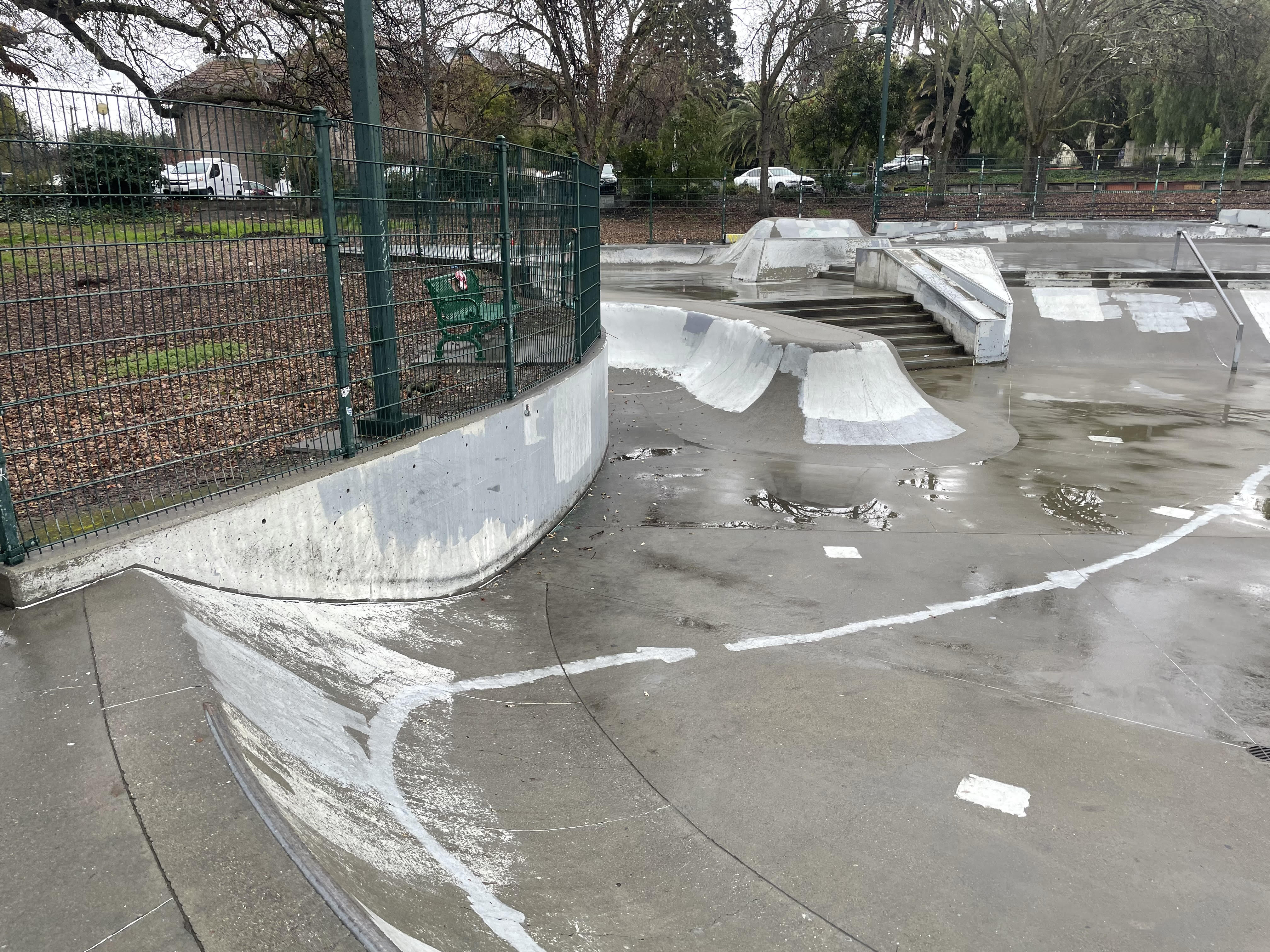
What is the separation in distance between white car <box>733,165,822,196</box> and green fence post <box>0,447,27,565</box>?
94.5 ft

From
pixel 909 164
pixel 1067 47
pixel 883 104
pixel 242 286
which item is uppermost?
pixel 1067 47

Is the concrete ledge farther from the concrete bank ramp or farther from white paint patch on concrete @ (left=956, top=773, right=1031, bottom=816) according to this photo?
white paint patch on concrete @ (left=956, top=773, right=1031, bottom=816)

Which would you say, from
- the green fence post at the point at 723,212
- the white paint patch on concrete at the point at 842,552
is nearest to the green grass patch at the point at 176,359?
the white paint patch on concrete at the point at 842,552

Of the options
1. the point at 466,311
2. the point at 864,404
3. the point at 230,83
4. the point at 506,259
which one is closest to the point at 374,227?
the point at 506,259

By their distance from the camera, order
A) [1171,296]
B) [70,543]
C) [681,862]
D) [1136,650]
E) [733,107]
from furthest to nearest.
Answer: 1. [733,107]
2. [1171,296]
3. [1136,650]
4. [70,543]
5. [681,862]

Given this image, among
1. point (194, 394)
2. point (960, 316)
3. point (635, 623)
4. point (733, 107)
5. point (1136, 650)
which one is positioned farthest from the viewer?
point (733, 107)

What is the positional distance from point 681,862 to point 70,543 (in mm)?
2956

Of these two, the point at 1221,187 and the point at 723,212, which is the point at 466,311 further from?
the point at 1221,187

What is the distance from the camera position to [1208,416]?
11602 mm

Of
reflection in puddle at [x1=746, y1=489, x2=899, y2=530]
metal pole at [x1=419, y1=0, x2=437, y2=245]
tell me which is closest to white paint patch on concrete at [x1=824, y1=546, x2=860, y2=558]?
reflection in puddle at [x1=746, y1=489, x2=899, y2=530]

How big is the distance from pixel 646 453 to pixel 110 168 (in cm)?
→ 685

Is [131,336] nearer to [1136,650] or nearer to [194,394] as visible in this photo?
[194,394]

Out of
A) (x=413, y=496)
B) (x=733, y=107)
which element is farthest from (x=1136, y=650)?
(x=733, y=107)

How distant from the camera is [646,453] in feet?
32.7
